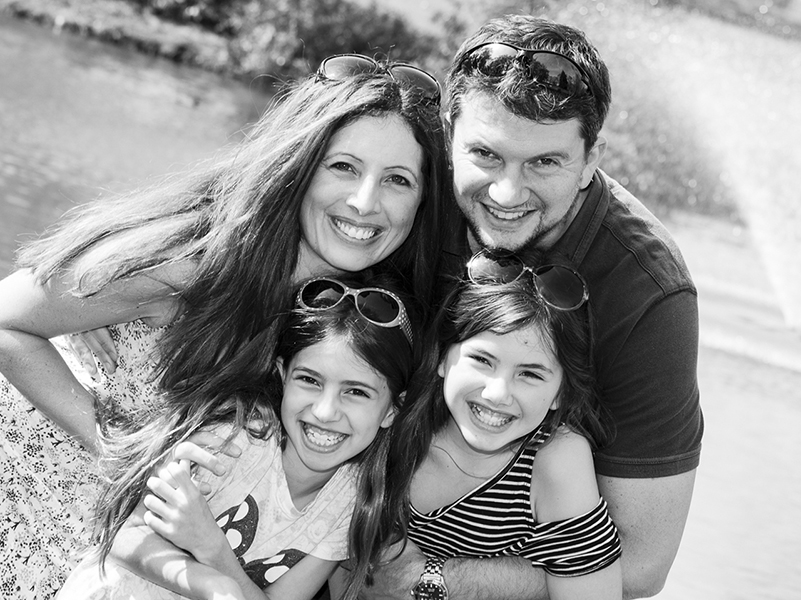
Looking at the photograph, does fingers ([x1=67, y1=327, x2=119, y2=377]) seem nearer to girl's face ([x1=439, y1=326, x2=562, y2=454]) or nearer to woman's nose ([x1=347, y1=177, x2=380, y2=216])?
woman's nose ([x1=347, y1=177, x2=380, y2=216])

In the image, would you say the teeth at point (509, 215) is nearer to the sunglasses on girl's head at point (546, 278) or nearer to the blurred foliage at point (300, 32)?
the sunglasses on girl's head at point (546, 278)

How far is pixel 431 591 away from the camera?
10.9ft

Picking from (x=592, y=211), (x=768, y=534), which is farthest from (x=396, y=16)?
(x=592, y=211)

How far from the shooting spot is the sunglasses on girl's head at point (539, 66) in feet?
10.5

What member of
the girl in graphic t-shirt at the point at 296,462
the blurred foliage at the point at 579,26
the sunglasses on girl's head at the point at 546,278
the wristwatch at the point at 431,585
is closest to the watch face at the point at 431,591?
the wristwatch at the point at 431,585

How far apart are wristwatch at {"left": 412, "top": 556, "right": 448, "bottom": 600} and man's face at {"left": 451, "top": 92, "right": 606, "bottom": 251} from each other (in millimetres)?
Result: 1047

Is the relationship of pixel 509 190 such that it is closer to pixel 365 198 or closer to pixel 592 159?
pixel 592 159

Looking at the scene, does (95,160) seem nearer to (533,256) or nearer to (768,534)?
(768,534)

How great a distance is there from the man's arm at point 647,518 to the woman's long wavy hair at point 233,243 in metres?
1.20

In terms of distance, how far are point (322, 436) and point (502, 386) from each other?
0.55 metres

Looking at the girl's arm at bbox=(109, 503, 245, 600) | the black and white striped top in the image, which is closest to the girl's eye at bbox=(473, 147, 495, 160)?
the black and white striped top

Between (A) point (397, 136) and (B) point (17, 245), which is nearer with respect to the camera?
(A) point (397, 136)

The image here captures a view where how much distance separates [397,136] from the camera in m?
3.22

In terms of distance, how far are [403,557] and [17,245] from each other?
16.2ft
